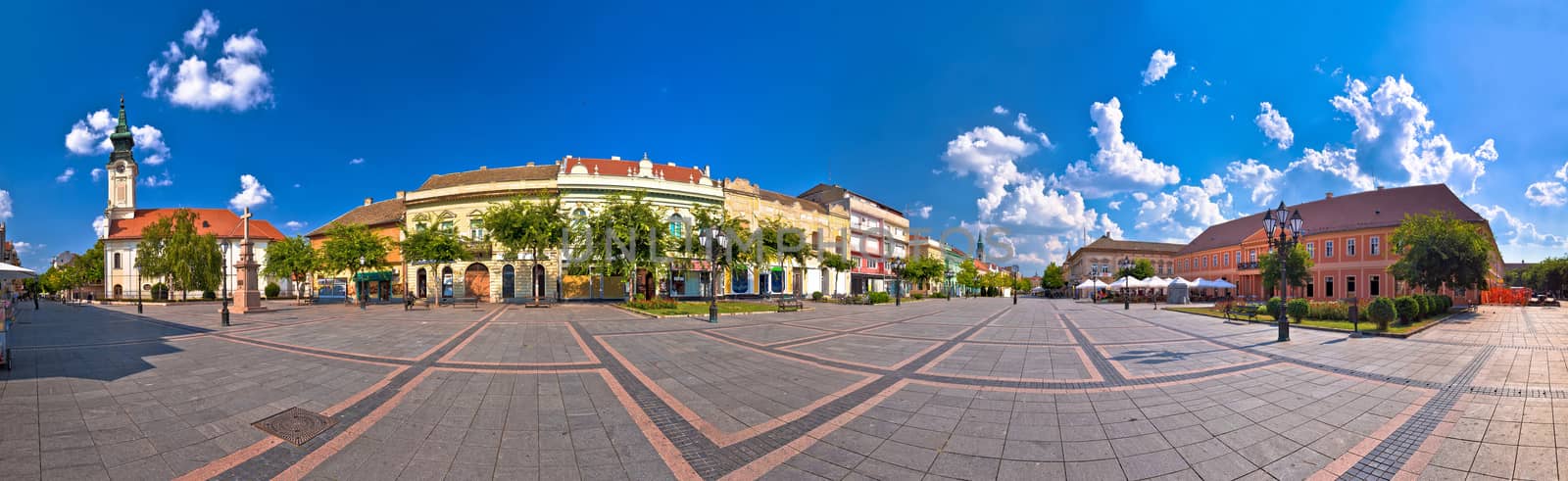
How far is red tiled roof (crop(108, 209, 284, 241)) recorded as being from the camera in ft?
190

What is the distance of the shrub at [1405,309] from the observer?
17.2 m

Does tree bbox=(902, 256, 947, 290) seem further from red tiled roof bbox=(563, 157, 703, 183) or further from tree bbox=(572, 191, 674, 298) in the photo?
tree bbox=(572, 191, 674, 298)

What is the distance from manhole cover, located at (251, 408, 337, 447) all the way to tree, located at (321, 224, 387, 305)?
37291 millimetres

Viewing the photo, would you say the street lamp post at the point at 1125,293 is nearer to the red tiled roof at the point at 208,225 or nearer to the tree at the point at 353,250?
the tree at the point at 353,250

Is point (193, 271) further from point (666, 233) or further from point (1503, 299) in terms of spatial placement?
point (1503, 299)

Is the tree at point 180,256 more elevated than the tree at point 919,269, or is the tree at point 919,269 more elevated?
the tree at point 180,256

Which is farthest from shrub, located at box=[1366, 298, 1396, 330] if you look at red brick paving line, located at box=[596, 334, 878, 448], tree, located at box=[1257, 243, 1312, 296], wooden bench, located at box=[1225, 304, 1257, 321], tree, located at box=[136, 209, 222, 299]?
tree, located at box=[136, 209, 222, 299]

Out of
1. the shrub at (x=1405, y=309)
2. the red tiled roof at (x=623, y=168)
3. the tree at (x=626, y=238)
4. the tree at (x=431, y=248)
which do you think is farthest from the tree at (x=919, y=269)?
the tree at (x=431, y=248)

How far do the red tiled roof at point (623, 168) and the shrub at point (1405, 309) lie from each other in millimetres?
37942

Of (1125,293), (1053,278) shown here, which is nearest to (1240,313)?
(1125,293)

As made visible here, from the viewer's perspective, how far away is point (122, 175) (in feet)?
198

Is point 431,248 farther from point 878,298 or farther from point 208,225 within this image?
point 208,225

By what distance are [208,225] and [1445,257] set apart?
10147cm

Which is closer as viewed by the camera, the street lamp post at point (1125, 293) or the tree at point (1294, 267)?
the street lamp post at point (1125, 293)
